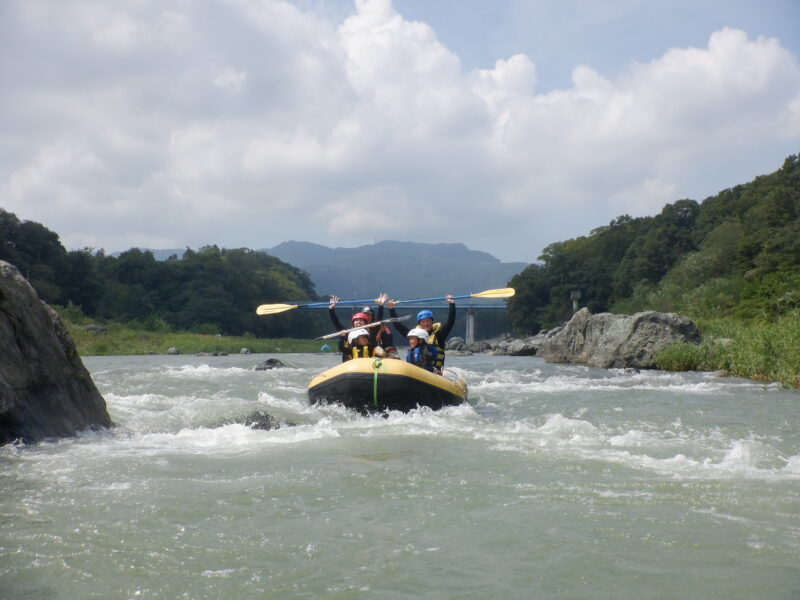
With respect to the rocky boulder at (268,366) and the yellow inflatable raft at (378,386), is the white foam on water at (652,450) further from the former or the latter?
the rocky boulder at (268,366)

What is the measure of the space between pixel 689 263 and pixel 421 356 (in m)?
35.7

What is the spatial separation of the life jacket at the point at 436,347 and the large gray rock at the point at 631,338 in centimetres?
1288

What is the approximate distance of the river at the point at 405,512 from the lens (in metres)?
3.12

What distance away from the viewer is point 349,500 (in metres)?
4.46

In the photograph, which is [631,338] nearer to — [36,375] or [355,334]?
[355,334]

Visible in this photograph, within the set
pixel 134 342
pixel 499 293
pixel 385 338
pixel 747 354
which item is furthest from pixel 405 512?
pixel 134 342

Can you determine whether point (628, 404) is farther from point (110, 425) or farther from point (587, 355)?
point (587, 355)

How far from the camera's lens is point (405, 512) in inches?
165

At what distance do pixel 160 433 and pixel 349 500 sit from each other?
358 centimetres

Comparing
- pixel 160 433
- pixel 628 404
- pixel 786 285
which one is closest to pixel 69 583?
pixel 160 433

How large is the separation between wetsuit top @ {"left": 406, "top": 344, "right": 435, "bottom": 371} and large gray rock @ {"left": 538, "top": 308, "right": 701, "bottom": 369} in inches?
523

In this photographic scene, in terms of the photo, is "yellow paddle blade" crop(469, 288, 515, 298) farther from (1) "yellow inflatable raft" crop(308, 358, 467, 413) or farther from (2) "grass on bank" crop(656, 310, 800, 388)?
(2) "grass on bank" crop(656, 310, 800, 388)

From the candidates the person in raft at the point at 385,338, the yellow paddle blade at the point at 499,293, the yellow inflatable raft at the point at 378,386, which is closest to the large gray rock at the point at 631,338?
the yellow paddle blade at the point at 499,293

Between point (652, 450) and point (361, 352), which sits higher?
point (361, 352)
